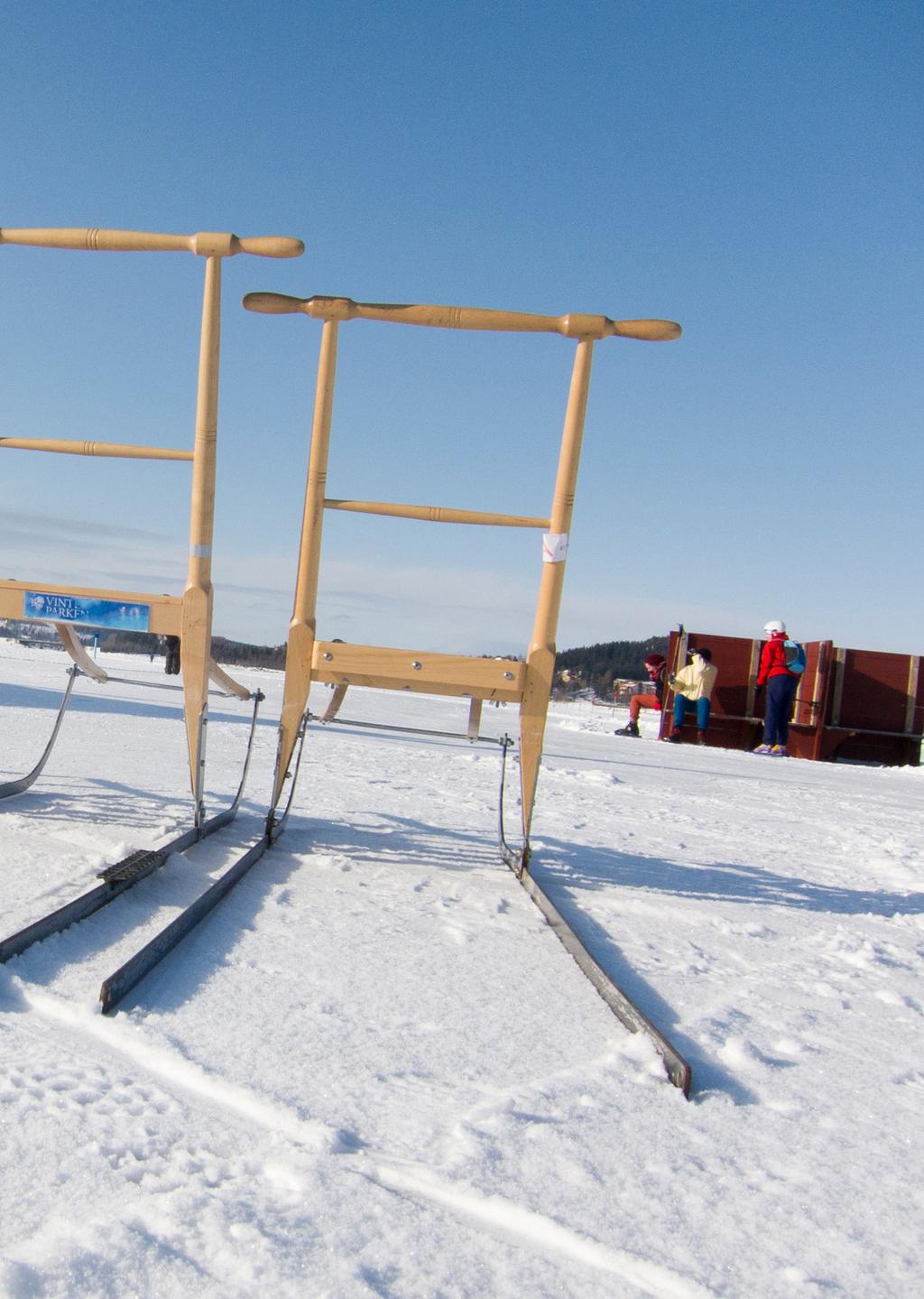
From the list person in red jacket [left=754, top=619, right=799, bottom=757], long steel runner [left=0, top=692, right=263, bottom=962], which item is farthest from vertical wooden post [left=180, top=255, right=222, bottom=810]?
person in red jacket [left=754, top=619, right=799, bottom=757]

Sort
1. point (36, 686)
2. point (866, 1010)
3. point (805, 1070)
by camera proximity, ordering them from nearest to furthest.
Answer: point (805, 1070) → point (866, 1010) → point (36, 686)

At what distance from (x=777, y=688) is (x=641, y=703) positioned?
2.62 m

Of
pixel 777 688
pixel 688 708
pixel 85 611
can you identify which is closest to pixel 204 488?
pixel 85 611

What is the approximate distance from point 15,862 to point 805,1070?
6.70ft

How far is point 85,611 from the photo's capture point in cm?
304

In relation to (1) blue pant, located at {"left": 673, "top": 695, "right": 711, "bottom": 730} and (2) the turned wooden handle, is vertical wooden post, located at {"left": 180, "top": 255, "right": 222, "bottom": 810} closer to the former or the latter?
(2) the turned wooden handle

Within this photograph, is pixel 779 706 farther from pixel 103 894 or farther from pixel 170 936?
pixel 170 936

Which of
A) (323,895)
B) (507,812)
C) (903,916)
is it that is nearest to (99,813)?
(323,895)

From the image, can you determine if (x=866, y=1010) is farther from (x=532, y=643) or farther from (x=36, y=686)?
(x=36, y=686)

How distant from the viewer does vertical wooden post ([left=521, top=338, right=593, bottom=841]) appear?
123 inches

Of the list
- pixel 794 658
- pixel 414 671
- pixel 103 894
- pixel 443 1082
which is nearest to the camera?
pixel 443 1082

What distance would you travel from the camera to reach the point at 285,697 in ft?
10.7

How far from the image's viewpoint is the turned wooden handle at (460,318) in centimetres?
312

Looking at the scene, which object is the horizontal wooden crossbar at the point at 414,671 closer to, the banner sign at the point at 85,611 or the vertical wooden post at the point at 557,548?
the vertical wooden post at the point at 557,548
